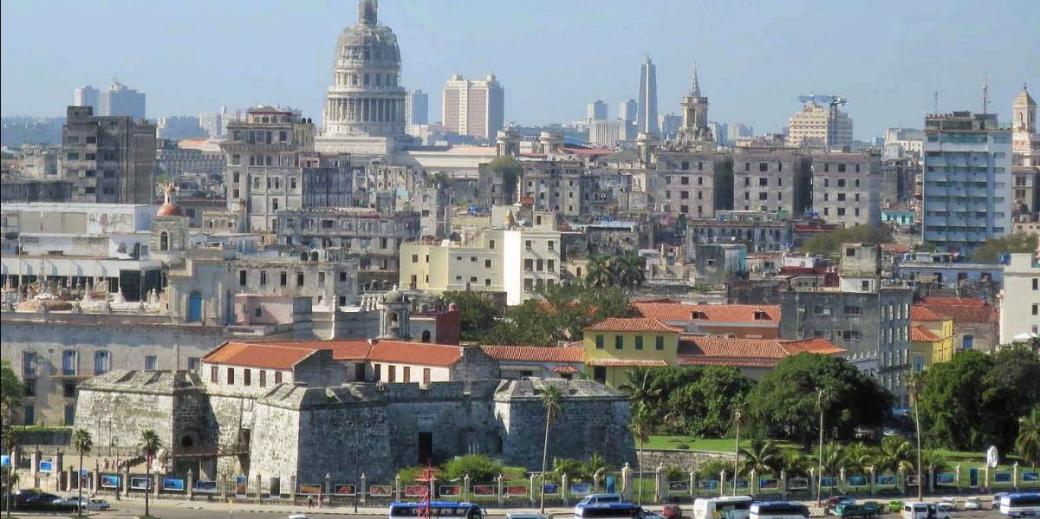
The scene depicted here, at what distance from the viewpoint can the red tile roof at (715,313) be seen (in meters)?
116

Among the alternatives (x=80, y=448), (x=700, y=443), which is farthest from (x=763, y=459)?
(x=80, y=448)

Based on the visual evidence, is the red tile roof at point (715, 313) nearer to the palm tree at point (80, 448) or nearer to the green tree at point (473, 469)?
the green tree at point (473, 469)

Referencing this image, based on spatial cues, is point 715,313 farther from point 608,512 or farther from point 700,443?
point 608,512

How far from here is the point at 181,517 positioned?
262 ft

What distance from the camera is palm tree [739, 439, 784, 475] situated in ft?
285

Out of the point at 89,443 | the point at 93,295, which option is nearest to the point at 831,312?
the point at 93,295

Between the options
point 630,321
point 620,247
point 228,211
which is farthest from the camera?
point 228,211

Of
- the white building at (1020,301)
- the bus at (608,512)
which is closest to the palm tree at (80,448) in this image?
the bus at (608,512)

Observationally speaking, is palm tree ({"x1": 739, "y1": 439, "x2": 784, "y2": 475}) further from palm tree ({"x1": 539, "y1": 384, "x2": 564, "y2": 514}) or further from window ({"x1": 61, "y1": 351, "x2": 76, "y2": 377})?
window ({"x1": 61, "y1": 351, "x2": 76, "y2": 377})

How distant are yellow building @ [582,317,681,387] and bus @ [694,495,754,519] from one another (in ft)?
69.5

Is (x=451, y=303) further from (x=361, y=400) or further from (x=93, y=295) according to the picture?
(x=361, y=400)

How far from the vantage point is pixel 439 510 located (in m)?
79.1

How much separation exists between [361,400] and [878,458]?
1508 centimetres

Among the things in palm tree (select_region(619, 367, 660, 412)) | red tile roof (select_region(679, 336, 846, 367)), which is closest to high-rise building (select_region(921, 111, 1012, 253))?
red tile roof (select_region(679, 336, 846, 367))
